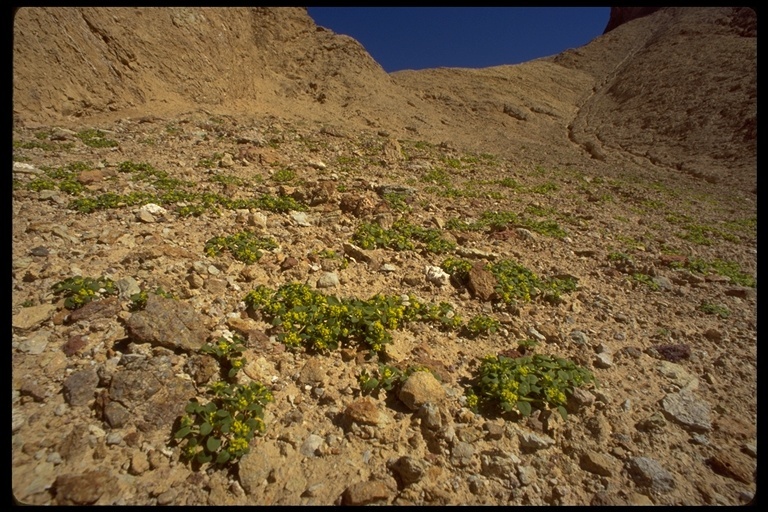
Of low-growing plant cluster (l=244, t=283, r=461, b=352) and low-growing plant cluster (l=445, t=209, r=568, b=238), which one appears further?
low-growing plant cluster (l=445, t=209, r=568, b=238)

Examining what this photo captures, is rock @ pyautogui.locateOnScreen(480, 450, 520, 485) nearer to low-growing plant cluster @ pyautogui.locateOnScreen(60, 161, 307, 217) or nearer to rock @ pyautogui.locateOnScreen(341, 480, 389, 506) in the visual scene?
rock @ pyautogui.locateOnScreen(341, 480, 389, 506)

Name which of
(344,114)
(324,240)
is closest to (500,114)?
(344,114)

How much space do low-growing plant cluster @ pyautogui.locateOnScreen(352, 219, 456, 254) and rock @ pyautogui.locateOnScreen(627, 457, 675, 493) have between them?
3.65 metres

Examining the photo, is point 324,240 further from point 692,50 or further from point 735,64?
point 692,50

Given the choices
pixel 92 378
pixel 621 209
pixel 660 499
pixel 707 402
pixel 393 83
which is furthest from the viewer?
pixel 393 83

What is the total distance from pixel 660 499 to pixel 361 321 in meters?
2.86

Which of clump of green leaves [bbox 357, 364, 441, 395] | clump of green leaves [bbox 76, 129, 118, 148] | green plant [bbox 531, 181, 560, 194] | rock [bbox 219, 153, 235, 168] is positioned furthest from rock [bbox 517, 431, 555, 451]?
clump of green leaves [bbox 76, 129, 118, 148]

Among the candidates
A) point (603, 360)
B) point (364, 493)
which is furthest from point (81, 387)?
point (603, 360)

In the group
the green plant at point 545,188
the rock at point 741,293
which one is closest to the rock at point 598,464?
the rock at point 741,293

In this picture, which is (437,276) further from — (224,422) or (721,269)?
(721,269)

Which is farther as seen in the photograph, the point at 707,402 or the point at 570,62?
the point at 570,62

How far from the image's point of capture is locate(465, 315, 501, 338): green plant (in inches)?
171

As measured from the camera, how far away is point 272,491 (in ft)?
8.44

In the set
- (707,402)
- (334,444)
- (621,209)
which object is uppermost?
(621,209)
